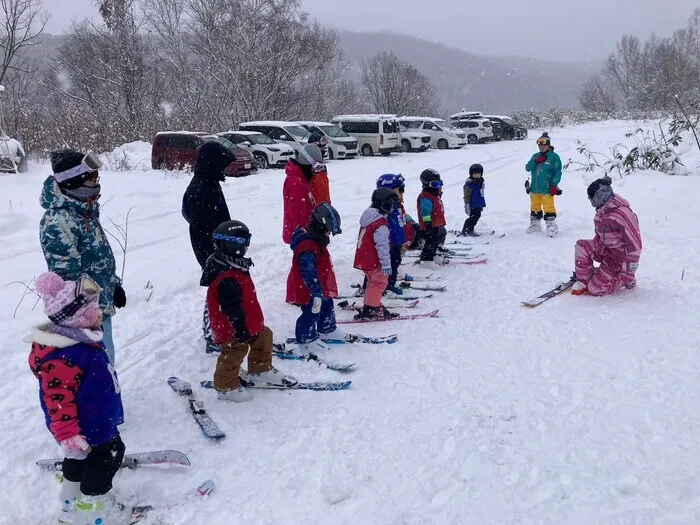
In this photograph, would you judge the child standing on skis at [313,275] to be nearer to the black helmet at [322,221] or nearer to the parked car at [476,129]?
the black helmet at [322,221]

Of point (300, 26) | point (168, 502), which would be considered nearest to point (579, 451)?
point (168, 502)

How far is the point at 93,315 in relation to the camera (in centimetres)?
275

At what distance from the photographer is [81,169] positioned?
135 inches

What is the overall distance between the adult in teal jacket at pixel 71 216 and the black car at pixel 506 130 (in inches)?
1331

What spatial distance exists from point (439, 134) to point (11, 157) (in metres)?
21.4

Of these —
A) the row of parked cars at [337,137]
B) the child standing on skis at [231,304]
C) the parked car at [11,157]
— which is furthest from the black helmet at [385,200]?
the parked car at [11,157]

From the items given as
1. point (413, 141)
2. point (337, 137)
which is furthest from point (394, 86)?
point (337, 137)

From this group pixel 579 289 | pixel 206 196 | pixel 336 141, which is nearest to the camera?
pixel 206 196

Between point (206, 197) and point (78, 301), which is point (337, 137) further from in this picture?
point (78, 301)

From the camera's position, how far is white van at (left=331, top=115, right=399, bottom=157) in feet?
85.2

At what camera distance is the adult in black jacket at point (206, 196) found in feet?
15.2

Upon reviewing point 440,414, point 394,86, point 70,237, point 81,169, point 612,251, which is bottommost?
point 440,414

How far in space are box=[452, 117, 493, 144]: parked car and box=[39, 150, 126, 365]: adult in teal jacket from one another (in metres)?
30.9

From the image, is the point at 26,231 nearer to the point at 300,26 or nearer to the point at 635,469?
the point at 635,469
